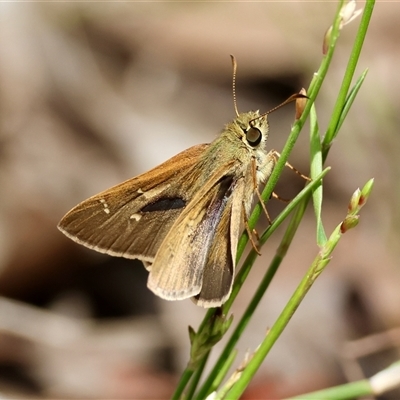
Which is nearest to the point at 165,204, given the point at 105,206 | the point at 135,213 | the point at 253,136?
the point at 135,213

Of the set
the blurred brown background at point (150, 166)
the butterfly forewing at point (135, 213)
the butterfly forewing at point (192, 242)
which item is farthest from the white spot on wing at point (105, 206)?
the blurred brown background at point (150, 166)

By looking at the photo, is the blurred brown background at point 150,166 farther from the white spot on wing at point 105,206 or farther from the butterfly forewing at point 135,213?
the white spot on wing at point 105,206

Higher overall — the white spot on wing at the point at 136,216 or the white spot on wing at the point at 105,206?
the white spot on wing at the point at 105,206

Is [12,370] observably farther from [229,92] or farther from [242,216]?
[229,92]

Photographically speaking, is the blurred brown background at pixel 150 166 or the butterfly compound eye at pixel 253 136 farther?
the blurred brown background at pixel 150 166

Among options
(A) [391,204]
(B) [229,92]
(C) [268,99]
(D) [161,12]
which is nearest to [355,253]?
(A) [391,204]

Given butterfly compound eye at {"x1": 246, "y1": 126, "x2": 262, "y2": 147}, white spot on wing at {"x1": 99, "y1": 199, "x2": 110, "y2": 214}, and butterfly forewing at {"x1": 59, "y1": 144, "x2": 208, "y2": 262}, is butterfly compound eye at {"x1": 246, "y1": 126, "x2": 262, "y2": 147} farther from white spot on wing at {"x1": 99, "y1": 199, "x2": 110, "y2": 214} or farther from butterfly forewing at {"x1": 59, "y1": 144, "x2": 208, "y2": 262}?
white spot on wing at {"x1": 99, "y1": 199, "x2": 110, "y2": 214}
